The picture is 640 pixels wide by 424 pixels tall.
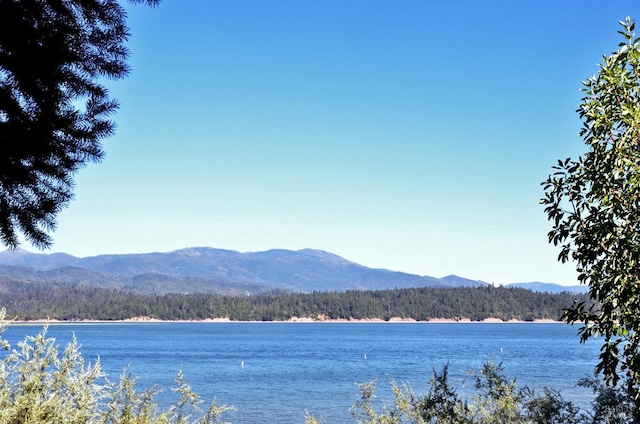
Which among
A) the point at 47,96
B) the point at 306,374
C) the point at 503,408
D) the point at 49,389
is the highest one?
the point at 47,96

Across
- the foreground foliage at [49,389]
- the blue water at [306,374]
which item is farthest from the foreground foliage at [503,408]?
the blue water at [306,374]

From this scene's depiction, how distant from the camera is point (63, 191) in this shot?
4375 mm

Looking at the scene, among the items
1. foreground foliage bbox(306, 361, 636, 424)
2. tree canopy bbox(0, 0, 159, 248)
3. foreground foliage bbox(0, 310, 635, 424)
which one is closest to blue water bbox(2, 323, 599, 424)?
foreground foliage bbox(306, 361, 636, 424)

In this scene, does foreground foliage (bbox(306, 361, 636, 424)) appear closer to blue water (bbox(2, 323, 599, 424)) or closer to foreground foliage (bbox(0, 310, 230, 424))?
foreground foliage (bbox(0, 310, 230, 424))

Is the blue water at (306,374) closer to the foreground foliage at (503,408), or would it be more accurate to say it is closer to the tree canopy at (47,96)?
the foreground foliage at (503,408)

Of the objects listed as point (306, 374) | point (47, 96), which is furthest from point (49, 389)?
point (306, 374)

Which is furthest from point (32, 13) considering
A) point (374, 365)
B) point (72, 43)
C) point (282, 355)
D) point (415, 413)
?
point (282, 355)

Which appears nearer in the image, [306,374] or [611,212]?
[611,212]

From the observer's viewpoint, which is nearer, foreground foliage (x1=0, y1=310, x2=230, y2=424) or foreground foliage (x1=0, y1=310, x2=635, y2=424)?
foreground foliage (x1=0, y1=310, x2=230, y2=424)

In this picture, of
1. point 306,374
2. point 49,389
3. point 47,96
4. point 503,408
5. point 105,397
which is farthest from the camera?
point 306,374

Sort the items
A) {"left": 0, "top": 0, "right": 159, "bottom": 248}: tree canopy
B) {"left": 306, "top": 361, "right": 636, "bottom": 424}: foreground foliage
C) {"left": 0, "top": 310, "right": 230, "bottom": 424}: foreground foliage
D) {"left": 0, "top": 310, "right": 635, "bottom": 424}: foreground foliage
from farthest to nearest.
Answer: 1. {"left": 306, "top": 361, "right": 636, "bottom": 424}: foreground foliage
2. {"left": 0, "top": 310, "right": 635, "bottom": 424}: foreground foliage
3. {"left": 0, "top": 310, "right": 230, "bottom": 424}: foreground foliage
4. {"left": 0, "top": 0, "right": 159, "bottom": 248}: tree canopy

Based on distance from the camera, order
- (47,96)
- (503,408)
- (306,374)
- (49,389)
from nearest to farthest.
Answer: (47,96), (49,389), (503,408), (306,374)

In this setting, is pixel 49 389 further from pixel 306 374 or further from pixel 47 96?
pixel 306 374

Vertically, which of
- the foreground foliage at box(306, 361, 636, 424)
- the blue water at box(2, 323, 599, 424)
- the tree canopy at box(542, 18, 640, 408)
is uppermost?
the tree canopy at box(542, 18, 640, 408)
